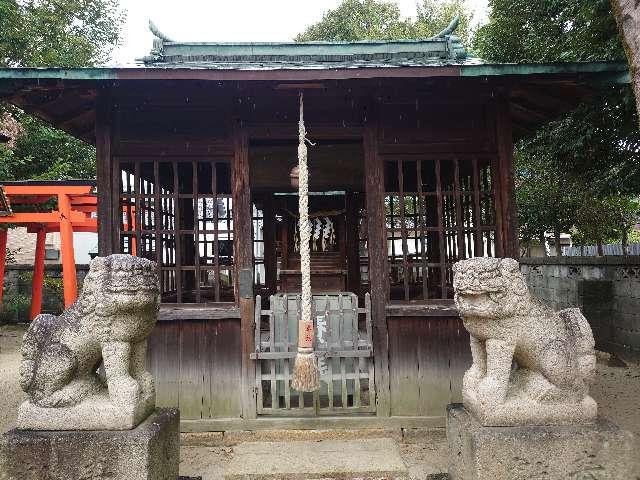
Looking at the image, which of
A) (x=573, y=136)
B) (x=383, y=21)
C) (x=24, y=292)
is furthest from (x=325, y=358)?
(x=383, y=21)

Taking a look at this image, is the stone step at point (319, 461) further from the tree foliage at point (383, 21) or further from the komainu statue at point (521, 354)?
the tree foliage at point (383, 21)

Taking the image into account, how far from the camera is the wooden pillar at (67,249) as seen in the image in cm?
1011

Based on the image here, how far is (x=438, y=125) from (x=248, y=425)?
4.11m

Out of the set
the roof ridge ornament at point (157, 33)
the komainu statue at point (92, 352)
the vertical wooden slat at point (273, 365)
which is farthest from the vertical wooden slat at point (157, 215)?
the roof ridge ornament at point (157, 33)

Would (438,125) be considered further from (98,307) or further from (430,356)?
(98,307)

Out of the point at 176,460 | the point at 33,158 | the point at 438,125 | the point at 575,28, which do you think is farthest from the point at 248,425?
the point at 33,158

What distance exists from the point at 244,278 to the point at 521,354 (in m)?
2.95

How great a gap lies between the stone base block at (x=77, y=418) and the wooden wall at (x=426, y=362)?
2.96 metres

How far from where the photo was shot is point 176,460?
395 centimetres

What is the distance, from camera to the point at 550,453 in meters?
3.32

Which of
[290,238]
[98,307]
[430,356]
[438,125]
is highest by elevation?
[438,125]

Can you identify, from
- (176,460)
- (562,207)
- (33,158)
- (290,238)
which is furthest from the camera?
(33,158)

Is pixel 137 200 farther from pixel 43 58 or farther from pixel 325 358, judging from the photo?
pixel 43 58

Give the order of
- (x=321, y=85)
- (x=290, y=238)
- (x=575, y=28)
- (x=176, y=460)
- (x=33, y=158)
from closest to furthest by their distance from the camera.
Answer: (x=176, y=460) < (x=321, y=85) < (x=575, y=28) < (x=290, y=238) < (x=33, y=158)
